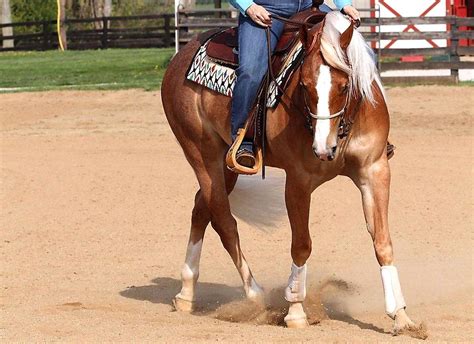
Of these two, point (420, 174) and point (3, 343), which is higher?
point (3, 343)

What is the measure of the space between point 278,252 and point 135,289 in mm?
1583

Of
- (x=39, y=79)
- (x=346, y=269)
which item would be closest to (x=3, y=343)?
(x=346, y=269)

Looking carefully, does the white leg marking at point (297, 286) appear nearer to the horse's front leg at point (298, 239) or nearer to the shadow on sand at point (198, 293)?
the horse's front leg at point (298, 239)

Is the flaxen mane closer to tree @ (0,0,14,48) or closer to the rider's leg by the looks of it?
the rider's leg

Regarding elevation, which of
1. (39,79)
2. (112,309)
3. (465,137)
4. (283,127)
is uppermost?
(283,127)

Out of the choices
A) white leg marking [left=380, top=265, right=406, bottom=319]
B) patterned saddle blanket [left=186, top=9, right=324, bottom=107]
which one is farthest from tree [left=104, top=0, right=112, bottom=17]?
white leg marking [left=380, top=265, right=406, bottom=319]

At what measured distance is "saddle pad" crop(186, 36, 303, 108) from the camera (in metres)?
6.61

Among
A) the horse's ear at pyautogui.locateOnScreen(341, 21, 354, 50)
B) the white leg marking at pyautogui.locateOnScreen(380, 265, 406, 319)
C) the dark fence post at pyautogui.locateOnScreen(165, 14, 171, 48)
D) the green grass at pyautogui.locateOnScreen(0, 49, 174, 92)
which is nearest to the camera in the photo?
the horse's ear at pyautogui.locateOnScreen(341, 21, 354, 50)

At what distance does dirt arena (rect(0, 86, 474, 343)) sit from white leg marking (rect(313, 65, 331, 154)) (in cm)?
111

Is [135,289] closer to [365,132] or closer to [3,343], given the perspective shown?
[3,343]

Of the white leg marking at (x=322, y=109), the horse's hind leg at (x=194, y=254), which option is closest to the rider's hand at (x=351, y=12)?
the white leg marking at (x=322, y=109)

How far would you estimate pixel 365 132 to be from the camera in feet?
20.8

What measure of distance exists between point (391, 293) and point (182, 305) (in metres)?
1.86

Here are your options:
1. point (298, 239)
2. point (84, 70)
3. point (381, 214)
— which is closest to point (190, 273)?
point (298, 239)
